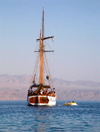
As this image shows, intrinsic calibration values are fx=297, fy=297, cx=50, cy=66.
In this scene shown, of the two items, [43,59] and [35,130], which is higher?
[43,59]

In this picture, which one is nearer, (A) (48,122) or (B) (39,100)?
(A) (48,122)

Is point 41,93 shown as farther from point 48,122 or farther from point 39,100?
point 48,122

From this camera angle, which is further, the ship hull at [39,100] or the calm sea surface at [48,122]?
the ship hull at [39,100]

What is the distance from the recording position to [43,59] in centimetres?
12794

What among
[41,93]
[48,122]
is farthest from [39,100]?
[48,122]

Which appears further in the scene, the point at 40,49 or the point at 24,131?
the point at 40,49

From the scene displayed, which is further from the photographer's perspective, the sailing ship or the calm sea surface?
the sailing ship

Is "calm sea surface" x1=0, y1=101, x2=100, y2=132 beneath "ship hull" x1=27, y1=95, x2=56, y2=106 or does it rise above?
beneath

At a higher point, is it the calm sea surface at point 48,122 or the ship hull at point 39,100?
the ship hull at point 39,100

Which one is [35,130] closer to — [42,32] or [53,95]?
[53,95]

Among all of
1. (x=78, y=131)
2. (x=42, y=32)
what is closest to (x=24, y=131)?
(x=78, y=131)

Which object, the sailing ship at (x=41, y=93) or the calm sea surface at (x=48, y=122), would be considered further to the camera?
the sailing ship at (x=41, y=93)

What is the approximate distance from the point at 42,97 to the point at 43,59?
74.9 feet

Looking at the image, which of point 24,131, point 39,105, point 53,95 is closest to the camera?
point 24,131
